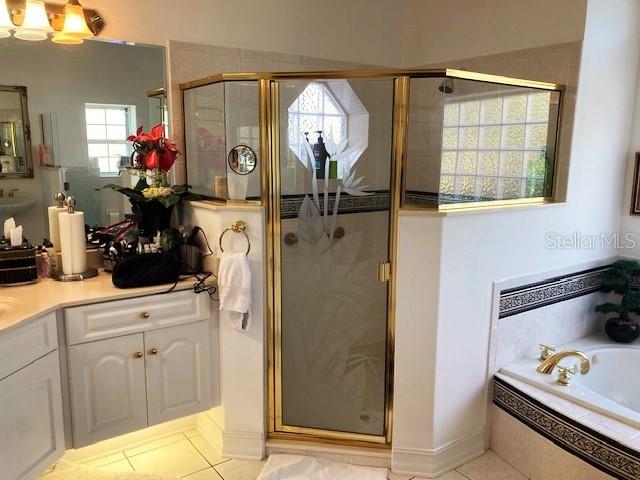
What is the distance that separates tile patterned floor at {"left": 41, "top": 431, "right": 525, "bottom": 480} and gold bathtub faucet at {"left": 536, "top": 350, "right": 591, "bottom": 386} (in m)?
0.50

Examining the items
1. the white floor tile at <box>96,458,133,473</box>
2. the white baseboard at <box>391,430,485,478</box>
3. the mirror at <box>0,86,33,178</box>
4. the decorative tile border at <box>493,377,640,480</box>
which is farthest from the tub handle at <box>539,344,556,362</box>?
the mirror at <box>0,86,33,178</box>

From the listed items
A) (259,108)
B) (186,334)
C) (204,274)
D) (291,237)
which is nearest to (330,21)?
(259,108)

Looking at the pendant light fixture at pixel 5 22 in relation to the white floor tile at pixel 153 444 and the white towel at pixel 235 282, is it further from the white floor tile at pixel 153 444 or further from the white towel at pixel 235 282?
the white floor tile at pixel 153 444

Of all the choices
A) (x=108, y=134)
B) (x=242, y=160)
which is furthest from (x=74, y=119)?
(x=242, y=160)

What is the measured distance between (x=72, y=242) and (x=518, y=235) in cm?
214

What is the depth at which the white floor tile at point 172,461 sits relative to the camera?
244 centimetres

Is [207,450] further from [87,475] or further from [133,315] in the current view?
[133,315]

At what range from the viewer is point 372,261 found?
2.44 meters

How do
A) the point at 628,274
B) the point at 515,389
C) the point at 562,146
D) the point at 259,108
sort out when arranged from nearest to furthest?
the point at 259,108, the point at 515,389, the point at 562,146, the point at 628,274

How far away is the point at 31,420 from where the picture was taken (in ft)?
6.27

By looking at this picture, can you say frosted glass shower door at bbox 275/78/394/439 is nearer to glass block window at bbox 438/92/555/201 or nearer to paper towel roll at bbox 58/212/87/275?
glass block window at bbox 438/92/555/201

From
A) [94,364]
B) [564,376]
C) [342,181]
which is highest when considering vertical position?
[342,181]

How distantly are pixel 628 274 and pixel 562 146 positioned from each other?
89 cm

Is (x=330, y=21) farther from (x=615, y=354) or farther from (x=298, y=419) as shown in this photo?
(x=615, y=354)
